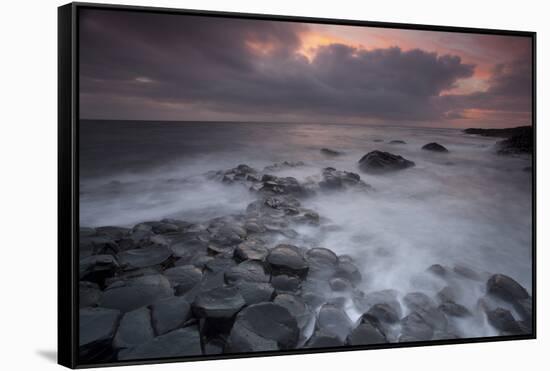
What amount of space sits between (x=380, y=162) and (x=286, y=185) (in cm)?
60

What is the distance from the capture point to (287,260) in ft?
11.9

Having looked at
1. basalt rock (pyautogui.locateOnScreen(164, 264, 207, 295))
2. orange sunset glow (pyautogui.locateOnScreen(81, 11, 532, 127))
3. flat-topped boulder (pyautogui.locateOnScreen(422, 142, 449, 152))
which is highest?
orange sunset glow (pyautogui.locateOnScreen(81, 11, 532, 127))

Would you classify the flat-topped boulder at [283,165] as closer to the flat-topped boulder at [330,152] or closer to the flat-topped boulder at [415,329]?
the flat-topped boulder at [330,152]

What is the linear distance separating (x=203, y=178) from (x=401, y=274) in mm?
1257

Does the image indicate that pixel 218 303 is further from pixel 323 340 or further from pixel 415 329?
pixel 415 329

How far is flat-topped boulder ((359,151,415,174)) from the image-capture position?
12.7 ft

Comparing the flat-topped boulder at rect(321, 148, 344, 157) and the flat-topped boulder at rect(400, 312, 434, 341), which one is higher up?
the flat-topped boulder at rect(321, 148, 344, 157)

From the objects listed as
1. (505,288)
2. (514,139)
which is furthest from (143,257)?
(514,139)

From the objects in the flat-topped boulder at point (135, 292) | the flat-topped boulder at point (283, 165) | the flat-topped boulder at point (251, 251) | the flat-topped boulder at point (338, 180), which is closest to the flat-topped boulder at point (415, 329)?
the flat-topped boulder at point (338, 180)

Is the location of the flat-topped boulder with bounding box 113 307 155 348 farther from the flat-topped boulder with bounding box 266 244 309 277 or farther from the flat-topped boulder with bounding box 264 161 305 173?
the flat-topped boulder with bounding box 264 161 305 173

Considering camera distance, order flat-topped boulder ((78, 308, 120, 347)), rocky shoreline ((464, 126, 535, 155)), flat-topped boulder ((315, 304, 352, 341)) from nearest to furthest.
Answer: flat-topped boulder ((78, 308, 120, 347))
flat-topped boulder ((315, 304, 352, 341))
rocky shoreline ((464, 126, 535, 155))

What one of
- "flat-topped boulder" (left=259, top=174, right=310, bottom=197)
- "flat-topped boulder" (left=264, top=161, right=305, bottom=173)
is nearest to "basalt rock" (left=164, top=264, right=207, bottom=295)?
"flat-topped boulder" (left=259, top=174, right=310, bottom=197)

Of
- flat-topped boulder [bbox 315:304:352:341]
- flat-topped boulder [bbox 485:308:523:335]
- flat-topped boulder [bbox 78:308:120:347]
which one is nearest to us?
flat-topped boulder [bbox 78:308:120:347]

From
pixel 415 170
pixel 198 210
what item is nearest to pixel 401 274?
pixel 415 170
